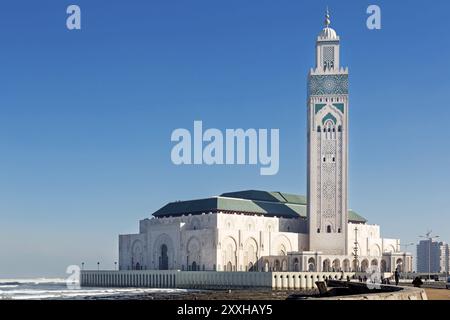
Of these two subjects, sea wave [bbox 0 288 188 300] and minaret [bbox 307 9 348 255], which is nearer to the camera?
sea wave [bbox 0 288 188 300]

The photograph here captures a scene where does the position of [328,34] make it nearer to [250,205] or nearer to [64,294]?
[250,205]

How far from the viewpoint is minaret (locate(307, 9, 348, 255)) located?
140m

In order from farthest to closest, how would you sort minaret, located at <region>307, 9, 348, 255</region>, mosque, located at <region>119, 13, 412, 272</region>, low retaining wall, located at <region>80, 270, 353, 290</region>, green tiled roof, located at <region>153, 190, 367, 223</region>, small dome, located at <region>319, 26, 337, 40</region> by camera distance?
small dome, located at <region>319, 26, 337, 40</region> < green tiled roof, located at <region>153, 190, 367, 223</region> < minaret, located at <region>307, 9, 348, 255</region> < mosque, located at <region>119, 13, 412, 272</region> < low retaining wall, located at <region>80, 270, 353, 290</region>

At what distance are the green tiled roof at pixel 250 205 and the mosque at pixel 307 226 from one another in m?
0.28

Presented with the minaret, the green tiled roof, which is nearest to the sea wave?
the green tiled roof

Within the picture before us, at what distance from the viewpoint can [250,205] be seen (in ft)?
486

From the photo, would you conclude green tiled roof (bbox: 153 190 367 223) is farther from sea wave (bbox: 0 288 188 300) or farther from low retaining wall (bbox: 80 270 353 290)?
sea wave (bbox: 0 288 188 300)

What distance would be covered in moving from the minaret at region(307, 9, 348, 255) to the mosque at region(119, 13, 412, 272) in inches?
7.0

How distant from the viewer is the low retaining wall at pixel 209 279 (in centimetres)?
12062

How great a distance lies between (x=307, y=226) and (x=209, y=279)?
27.5 metres

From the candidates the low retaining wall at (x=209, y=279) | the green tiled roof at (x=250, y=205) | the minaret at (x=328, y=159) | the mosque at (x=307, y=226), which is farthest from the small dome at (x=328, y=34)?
the low retaining wall at (x=209, y=279)

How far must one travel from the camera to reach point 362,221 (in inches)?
6412
